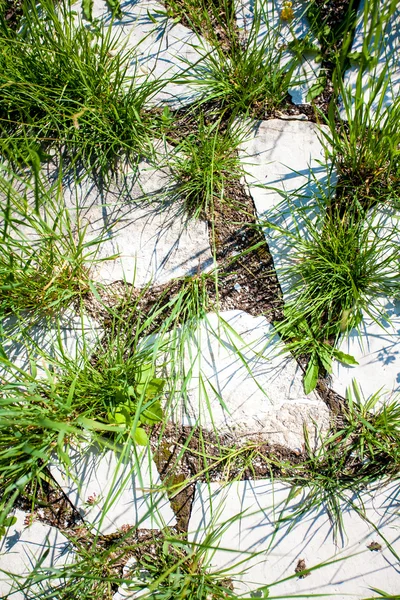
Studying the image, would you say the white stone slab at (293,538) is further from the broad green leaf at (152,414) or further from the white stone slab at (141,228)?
the white stone slab at (141,228)

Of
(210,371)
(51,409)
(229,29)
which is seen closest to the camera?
(51,409)

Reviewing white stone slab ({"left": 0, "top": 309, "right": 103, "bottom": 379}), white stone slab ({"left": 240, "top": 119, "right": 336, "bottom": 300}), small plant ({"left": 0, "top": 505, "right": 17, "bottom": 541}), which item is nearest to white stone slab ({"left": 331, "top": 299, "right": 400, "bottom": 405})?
white stone slab ({"left": 240, "top": 119, "right": 336, "bottom": 300})

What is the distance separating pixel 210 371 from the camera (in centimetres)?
161

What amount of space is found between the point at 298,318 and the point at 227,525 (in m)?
0.68

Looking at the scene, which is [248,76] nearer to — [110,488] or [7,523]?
[110,488]

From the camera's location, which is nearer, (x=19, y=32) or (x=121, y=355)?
(x=121, y=355)

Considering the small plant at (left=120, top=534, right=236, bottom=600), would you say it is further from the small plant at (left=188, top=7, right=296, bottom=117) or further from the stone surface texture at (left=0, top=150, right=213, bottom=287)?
the small plant at (left=188, top=7, right=296, bottom=117)

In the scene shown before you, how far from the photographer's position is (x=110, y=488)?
59.7 inches

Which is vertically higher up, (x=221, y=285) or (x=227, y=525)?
(x=221, y=285)

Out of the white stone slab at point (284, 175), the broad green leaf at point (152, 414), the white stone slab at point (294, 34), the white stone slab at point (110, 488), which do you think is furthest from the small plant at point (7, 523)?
the white stone slab at point (294, 34)

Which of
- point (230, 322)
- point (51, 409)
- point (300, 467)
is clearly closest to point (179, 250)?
point (230, 322)

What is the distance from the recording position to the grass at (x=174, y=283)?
1.49 metres

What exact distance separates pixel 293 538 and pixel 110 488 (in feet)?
1.91

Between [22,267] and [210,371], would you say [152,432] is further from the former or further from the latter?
→ [22,267]
